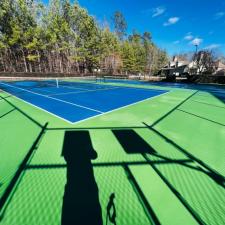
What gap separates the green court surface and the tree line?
33543 millimetres

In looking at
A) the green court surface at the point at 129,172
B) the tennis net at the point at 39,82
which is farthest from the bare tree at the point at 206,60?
the green court surface at the point at 129,172

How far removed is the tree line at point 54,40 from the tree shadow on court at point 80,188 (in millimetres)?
34376

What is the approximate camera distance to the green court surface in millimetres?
2398

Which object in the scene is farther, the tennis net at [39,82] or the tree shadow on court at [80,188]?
the tennis net at [39,82]

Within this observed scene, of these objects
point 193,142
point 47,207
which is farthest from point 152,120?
point 47,207

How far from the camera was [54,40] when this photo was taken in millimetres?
34781

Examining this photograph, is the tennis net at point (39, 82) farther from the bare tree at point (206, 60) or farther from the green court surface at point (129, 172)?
the bare tree at point (206, 60)

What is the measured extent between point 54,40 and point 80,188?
123ft

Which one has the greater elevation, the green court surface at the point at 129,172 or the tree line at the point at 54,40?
the tree line at the point at 54,40

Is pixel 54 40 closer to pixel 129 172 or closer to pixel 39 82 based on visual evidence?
pixel 39 82

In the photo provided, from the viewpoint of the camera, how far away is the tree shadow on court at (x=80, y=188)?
2309mm

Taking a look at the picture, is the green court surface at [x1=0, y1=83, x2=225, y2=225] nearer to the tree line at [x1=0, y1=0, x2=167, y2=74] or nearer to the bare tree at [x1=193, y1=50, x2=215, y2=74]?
the tree line at [x1=0, y1=0, x2=167, y2=74]

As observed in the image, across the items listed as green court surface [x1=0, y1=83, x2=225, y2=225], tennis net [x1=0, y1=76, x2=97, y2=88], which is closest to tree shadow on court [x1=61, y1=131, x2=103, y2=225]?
green court surface [x1=0, y1=83, x2=225, y2=225]

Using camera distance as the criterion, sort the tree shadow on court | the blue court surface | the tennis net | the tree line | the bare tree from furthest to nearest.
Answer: the bare tree, the tree line, the tennis net, the blue court surface, the tree shadow on court
